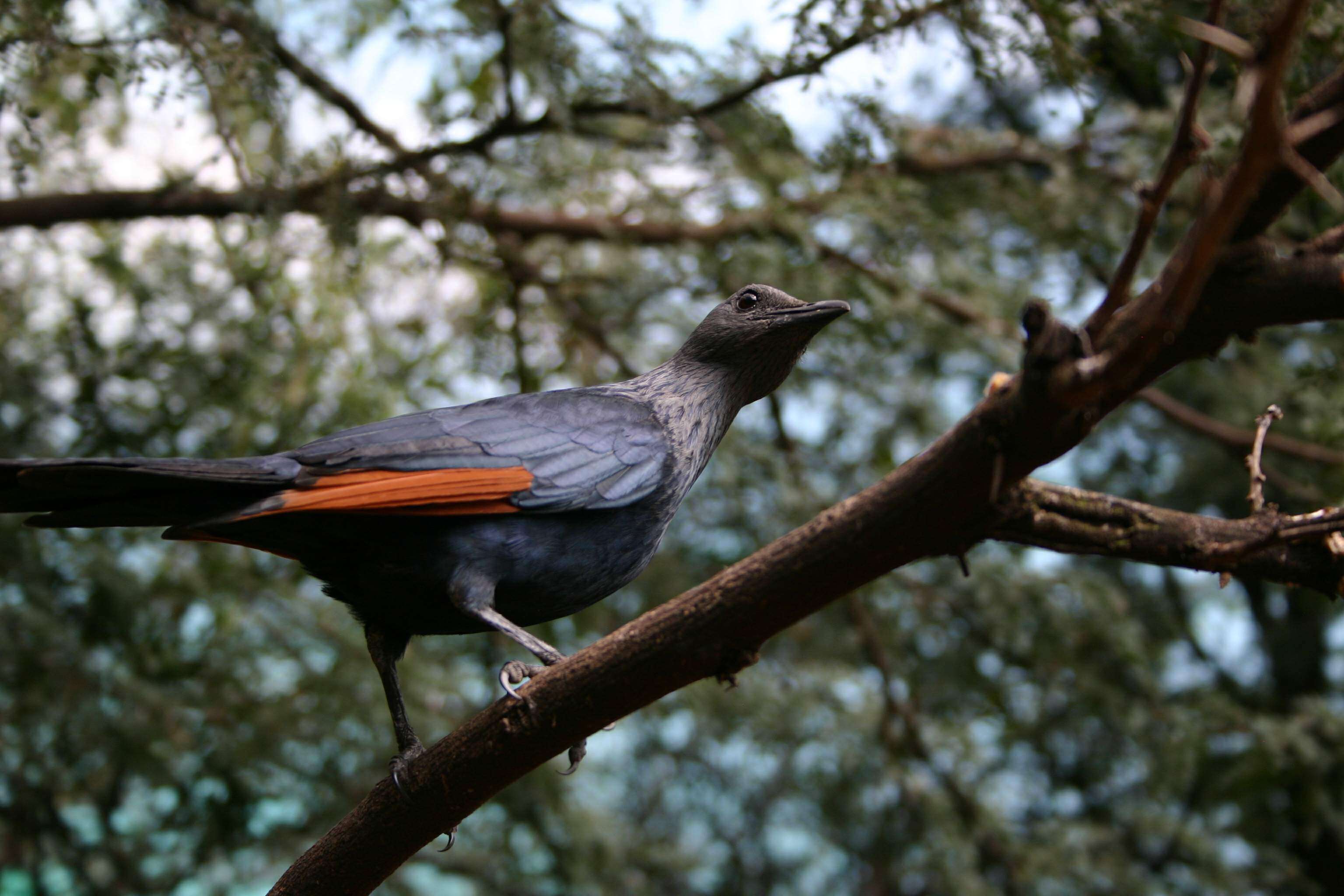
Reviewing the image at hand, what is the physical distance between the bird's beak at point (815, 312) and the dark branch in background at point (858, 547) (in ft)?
2.11

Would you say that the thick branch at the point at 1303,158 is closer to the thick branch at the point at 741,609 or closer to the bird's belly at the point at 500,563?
the thick branch at the point at 741,609

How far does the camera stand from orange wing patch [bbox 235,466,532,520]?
213 cm

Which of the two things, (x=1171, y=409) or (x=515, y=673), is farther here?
(x=1171, y=409)

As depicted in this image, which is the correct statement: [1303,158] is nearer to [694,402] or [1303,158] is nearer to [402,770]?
[694,402]

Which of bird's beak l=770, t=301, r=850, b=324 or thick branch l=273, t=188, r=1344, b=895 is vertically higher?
bird's beak l=770, t=301, r=850, b=324

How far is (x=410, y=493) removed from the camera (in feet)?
7.10

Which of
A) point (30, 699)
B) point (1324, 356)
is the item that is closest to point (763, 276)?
point (1324, 356)

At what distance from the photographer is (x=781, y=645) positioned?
6.16 m

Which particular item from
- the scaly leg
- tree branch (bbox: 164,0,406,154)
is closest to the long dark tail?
the scaly leg

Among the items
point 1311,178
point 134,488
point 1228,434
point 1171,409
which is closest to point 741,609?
point 1311,178

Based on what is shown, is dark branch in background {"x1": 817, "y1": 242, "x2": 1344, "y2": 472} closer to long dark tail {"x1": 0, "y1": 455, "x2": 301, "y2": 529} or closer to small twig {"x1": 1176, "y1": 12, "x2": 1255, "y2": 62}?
small twig {"x1": 1176, "y1": 12, "x2": 1255, "y2": 62}

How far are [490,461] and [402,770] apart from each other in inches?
26.8

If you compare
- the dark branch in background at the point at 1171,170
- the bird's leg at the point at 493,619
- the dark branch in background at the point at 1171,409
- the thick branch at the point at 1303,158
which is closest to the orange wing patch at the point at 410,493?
the bird's leg at the point at 493,619

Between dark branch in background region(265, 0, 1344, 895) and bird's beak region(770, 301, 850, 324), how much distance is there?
2.11ft
